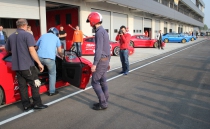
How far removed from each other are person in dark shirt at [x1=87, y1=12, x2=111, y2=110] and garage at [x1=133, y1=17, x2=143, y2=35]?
22349 millimetres

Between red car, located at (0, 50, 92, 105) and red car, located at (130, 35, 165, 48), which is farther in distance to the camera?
red car, located at (130, 35, 165, 48)

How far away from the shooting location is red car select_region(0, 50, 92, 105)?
160 inches

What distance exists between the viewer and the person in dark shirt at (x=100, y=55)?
3.83m

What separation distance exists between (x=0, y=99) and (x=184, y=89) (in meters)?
4.59

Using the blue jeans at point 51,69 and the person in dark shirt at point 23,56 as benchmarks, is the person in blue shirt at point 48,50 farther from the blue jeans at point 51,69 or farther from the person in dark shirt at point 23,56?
the person in dark shirt at point 23,56

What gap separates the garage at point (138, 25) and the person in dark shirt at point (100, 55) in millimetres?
22349

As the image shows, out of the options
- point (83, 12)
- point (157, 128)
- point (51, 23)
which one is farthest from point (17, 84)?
point (51, 23)

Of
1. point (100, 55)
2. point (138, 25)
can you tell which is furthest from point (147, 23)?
point (100, 55)

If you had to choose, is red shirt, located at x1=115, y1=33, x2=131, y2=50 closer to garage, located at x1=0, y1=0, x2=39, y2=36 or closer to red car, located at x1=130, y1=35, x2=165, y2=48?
garage, located at x1=0, y1=0, x2=39, y2=36

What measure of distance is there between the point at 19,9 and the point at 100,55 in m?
9.61

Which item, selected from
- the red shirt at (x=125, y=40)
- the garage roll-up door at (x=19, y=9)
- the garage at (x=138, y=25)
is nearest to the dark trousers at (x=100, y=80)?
the red shirt at (x=125, y=40)

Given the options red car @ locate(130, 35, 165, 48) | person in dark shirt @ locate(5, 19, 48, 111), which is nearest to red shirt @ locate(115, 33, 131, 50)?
person in dark shirt @ locate(5, 19, 48, 111)

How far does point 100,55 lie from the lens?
12.6 ft

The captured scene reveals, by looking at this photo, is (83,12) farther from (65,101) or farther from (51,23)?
(65,101)
